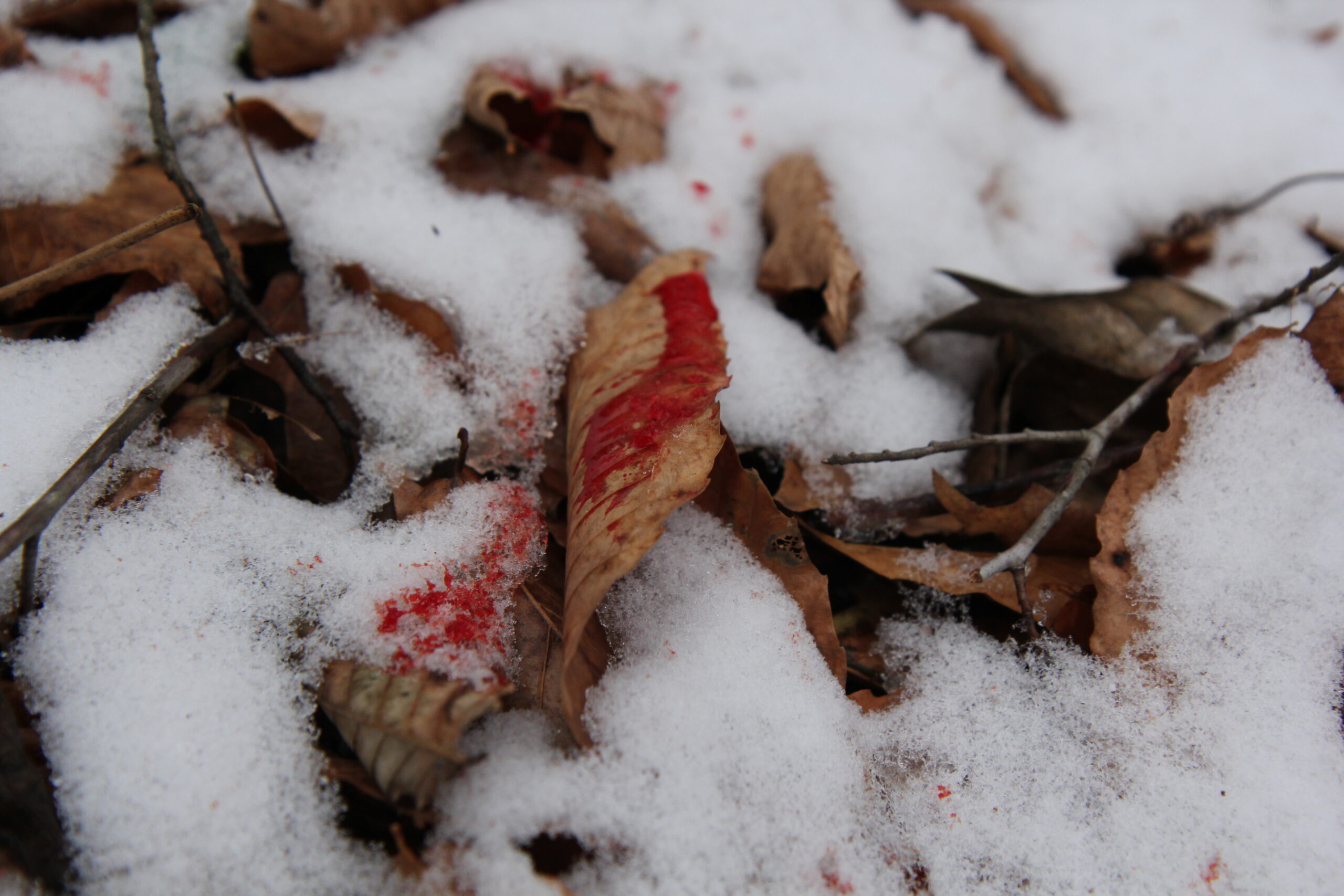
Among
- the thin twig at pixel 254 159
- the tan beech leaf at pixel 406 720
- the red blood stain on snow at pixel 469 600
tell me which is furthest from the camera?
the thin twig at pixel 254 159

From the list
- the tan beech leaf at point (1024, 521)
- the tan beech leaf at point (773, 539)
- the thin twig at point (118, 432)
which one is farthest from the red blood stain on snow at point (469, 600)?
the tan beech leaf at point (1024, 521)

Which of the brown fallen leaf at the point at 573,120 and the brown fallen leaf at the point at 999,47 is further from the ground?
the brown fallen leaf at the point at 999,47

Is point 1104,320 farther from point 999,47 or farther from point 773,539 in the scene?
point 999,47

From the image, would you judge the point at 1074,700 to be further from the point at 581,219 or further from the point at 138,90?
the point at 138,90

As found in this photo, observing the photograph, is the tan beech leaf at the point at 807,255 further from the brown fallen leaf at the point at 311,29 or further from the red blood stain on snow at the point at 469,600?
the brown fallen leaf at the point at 311,29

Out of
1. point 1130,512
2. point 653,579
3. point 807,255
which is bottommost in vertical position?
point 653,579

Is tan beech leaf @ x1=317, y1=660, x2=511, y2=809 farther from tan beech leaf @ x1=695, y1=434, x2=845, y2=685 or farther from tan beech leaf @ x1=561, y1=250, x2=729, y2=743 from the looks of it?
tan beech leaf @ x1=695, y1=434, x2=845, y2=685

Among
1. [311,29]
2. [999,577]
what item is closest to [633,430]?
[999,577]
